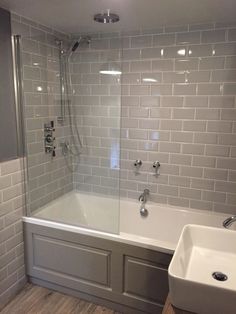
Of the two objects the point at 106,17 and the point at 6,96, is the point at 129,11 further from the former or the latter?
the point at 6,96

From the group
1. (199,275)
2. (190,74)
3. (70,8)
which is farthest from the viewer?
(190,74)

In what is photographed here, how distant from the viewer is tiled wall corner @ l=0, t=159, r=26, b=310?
218 cm

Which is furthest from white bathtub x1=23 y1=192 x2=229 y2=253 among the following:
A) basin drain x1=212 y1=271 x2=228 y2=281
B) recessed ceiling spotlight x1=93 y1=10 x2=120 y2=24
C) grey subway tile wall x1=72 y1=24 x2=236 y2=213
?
recessed ceiling spotlight x1=93 y1=10 x2=120 y2=24

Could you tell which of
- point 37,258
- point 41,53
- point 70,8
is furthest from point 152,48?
point 37,258

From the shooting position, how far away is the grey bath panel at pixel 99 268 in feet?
6.55

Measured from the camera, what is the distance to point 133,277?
80.8 inches

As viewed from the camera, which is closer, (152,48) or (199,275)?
(199,275)

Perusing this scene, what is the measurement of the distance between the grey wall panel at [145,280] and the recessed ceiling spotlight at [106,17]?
1.91 metres

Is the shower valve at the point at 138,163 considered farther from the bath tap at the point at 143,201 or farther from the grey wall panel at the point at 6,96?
the grey wall panel at the point at 6,96

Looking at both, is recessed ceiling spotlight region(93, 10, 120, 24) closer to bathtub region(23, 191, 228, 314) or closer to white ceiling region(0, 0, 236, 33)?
white ceiling region(0, 0, 236, 33)

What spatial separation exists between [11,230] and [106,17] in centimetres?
195

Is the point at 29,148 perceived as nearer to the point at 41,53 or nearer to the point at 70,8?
the point at 41,53

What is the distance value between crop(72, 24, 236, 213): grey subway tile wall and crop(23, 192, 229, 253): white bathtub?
0.38 ft

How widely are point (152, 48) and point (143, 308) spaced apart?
2286 mm
